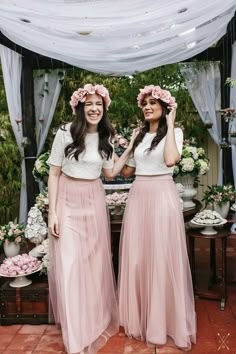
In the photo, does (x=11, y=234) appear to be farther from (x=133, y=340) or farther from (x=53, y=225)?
(x=133, y=340)

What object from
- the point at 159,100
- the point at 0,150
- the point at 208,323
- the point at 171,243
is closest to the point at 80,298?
the point at 171,243

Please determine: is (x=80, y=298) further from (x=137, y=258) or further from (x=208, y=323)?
(x=208, y=323)

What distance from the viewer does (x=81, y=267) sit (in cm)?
269

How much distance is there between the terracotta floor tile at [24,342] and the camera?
275 cm

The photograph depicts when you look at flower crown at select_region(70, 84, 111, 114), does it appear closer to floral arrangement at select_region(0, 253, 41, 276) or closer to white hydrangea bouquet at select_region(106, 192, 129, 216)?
white hydrangea bouquet at select_region(106, 192, 129, 216)

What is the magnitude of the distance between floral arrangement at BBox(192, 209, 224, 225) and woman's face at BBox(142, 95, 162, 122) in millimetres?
1031

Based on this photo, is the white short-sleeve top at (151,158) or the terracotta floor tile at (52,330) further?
the terracotta floor tile at (52,330)

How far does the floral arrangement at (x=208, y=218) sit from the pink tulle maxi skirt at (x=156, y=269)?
2.13ft

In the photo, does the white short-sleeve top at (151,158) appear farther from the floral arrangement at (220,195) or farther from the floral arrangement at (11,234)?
the floral arrangement at (11,234)

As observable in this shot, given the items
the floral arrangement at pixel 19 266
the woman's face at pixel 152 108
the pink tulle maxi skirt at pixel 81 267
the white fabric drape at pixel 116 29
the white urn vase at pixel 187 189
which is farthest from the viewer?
the white urn vase at pixel 187 189

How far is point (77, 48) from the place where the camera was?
12.8ft

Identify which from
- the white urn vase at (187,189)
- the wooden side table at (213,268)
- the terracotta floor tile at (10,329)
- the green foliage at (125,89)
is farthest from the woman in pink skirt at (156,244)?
the green foliage at (125,89)

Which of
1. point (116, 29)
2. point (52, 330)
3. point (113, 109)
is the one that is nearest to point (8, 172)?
point (113, 109)

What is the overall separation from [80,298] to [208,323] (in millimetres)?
1012
